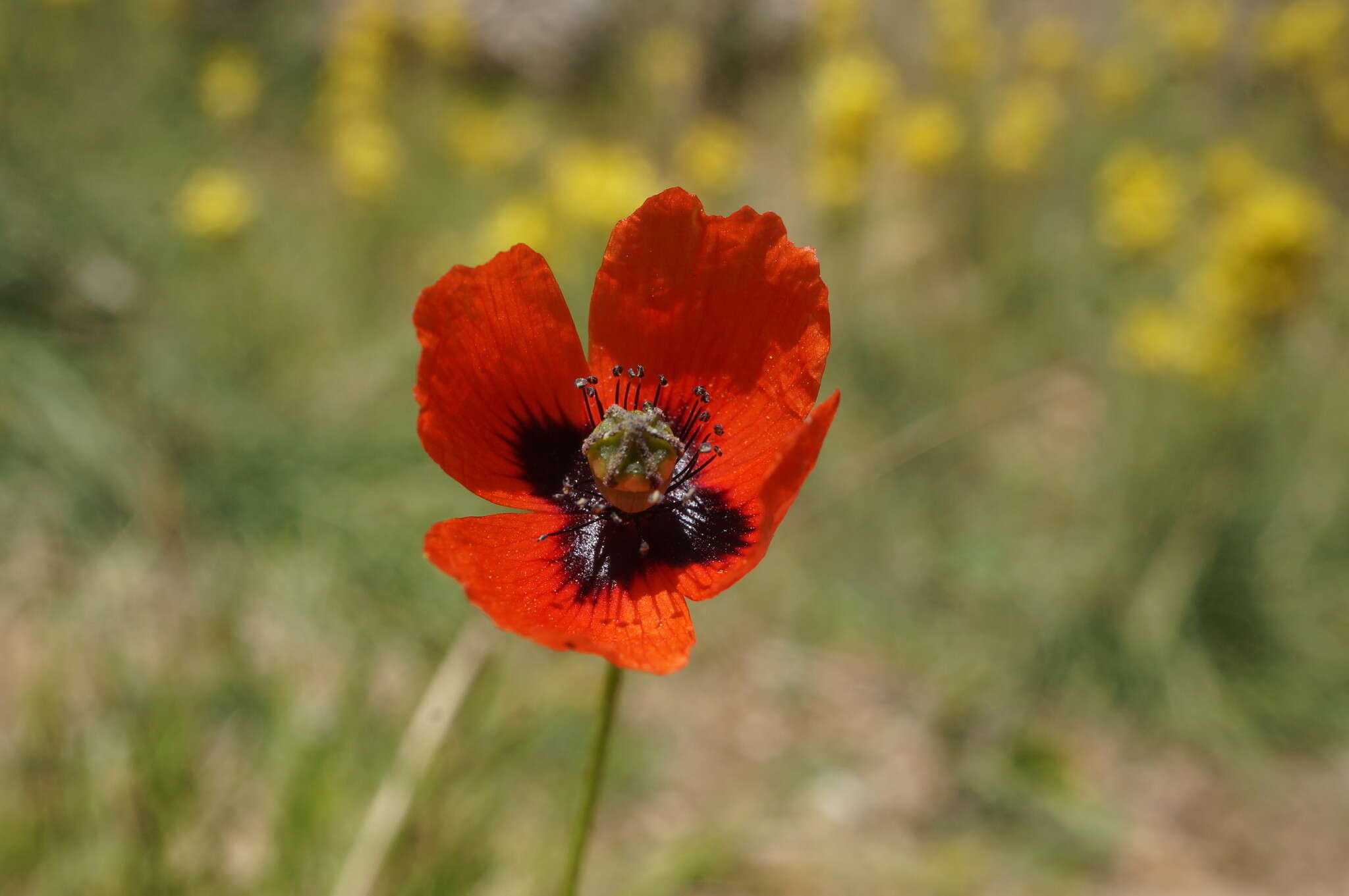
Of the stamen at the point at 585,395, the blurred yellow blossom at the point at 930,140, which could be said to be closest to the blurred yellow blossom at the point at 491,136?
the blurred yellow blossom at the point at 930,140

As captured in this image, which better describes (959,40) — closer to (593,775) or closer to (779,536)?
(779,536)

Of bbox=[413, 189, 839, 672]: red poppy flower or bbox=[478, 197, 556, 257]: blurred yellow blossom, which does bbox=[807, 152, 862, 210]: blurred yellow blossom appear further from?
bbox=[413, 189, 839, 672]: red poppy flower

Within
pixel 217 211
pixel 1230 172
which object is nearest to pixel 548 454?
pixel 217 211

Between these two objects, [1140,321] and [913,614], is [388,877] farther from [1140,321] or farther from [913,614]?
[1140,321]

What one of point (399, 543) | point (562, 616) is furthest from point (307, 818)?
point (399, 543)

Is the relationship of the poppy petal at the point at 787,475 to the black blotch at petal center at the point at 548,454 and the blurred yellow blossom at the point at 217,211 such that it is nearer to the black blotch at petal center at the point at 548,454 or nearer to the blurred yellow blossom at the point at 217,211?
the black blotch at petal center at the point at 548,454

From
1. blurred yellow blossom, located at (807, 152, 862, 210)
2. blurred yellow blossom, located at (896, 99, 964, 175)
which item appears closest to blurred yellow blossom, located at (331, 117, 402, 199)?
blurred yellow blossom, located at (807, 152, 862, 210)
